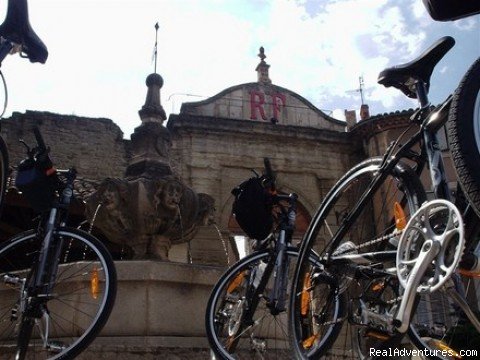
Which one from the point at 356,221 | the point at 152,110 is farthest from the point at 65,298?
the point at 152,110

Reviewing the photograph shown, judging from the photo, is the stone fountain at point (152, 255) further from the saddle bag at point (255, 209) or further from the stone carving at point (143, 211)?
the saddle bag at point (255, 209)

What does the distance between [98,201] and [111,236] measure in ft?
1.29

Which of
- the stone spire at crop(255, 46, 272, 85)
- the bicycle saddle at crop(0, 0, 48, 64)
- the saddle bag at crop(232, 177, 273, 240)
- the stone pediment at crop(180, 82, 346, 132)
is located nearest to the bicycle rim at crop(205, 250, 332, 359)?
the saddle bag at crop(232, 177, 273, 240)

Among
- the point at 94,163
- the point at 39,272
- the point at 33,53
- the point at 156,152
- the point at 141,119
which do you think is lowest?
the point at 39,272

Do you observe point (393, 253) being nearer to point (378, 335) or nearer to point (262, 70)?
point (378, 335)

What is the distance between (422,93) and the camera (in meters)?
2.55

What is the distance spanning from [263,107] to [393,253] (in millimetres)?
15548

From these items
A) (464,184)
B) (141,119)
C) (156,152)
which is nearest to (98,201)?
(156,152)

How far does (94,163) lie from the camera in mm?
15734

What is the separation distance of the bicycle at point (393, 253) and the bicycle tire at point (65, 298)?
1006mm

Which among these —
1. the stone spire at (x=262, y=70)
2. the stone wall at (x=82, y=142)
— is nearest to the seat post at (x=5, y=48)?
the stone wall at (x=82, y=142)

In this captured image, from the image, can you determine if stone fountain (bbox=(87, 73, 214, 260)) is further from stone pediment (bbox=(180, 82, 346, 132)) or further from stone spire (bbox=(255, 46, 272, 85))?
stone spire (bbox=(255, 46, 272, 85))

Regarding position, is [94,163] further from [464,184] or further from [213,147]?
[464,184]

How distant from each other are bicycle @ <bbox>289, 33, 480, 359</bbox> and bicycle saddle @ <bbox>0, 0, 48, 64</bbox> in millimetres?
1785
